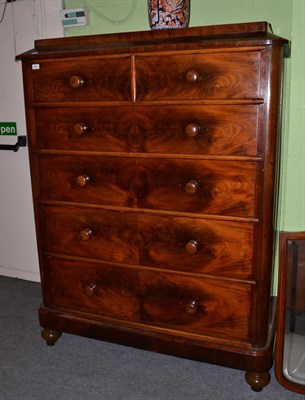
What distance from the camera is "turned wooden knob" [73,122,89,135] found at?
1.81 m

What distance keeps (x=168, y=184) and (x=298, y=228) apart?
0.88m

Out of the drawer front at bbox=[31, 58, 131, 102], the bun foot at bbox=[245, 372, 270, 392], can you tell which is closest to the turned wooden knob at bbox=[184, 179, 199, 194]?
the drawer front at bbox=[31, 58, 131, 102]

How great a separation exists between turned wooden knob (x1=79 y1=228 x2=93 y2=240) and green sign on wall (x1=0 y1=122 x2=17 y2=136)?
3.99ft

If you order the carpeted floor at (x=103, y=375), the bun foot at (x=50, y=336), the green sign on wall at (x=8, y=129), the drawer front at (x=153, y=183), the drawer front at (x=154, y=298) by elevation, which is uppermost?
the green sign on wall at (x=8, y=129)

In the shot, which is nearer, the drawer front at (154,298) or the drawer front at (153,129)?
the drawer front at (153,129)

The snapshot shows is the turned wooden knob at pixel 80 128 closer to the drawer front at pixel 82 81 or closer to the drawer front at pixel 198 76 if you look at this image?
the drawer front at pixel 82 81

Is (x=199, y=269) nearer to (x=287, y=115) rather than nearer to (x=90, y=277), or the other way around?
(x=90, y=277)

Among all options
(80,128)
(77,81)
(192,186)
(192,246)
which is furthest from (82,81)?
(192,246)

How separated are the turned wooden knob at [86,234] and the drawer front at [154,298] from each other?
145 millimetres

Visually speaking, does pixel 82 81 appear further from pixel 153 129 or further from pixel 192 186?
pixel 192 186

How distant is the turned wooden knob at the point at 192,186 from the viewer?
5.51ft

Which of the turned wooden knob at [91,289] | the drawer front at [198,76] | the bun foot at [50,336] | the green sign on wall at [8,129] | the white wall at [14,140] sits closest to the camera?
the drawer front at [198,76]

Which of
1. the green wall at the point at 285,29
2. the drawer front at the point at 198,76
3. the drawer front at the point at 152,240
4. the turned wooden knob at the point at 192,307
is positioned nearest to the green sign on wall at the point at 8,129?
the green wall at the point at 285,29

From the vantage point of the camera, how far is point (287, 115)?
6.95 ft
